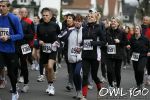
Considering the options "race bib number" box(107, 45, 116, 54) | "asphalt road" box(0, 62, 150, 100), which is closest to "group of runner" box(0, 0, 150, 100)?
"race bib number" box(107, 45, 116, 54)

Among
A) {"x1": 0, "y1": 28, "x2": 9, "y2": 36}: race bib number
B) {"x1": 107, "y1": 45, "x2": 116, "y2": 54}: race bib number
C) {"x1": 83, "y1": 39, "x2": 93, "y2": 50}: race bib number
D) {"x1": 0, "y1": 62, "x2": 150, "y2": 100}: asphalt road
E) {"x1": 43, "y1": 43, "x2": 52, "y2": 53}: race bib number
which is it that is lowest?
{"x1": 0, "y1": 62, "x2": 150, "y2": 100}: asphalt road

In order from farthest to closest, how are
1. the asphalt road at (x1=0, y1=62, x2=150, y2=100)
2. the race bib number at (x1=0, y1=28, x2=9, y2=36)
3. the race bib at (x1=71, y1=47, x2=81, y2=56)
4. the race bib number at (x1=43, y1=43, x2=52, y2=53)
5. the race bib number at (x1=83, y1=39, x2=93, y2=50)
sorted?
1. the race bib number at (x1=43, y1=43, x2=52, y2=53)
2. the race bib at (x1=71, y1=47, x2=81, y2=56)
3. the asphalt road at (x1=0, y1=62, x2=150, y2=100)
4. the race bib number at (x1=83, y1=39, x2=93, y2=50)
5. the race bib number at (x1=0, y1=28, x2=9, y2=36)

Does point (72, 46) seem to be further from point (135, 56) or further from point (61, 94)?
point (135, 56)

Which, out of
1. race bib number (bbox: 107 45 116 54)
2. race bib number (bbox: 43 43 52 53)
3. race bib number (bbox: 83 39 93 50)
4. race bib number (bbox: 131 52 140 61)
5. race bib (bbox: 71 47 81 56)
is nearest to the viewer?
race bib number (bbox: 83 39 93 50)

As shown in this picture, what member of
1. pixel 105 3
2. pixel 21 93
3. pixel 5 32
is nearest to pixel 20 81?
pixel 21 93

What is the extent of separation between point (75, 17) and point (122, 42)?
61.8 inches

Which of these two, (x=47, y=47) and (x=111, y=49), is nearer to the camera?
(x=47, y=47)

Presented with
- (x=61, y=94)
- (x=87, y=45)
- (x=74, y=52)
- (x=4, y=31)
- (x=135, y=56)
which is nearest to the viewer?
(x=4, y=31)

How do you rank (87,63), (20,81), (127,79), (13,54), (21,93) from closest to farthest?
(13,54), (87,63), (21,93), (20,81), (127,79)

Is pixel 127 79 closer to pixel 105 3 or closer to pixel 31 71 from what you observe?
pixel 31 71

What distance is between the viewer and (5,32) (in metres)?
10.1

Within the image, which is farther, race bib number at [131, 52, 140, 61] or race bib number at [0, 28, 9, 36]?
race bib number at [131, 52, 140, 61]

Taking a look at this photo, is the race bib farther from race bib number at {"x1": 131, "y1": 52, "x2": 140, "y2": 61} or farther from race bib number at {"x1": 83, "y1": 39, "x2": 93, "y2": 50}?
race bib number at {"x1": 131, "y1": 52, "x2": 140, "y2": 61}

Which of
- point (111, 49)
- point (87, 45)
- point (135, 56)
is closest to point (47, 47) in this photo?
point (87, 45)
